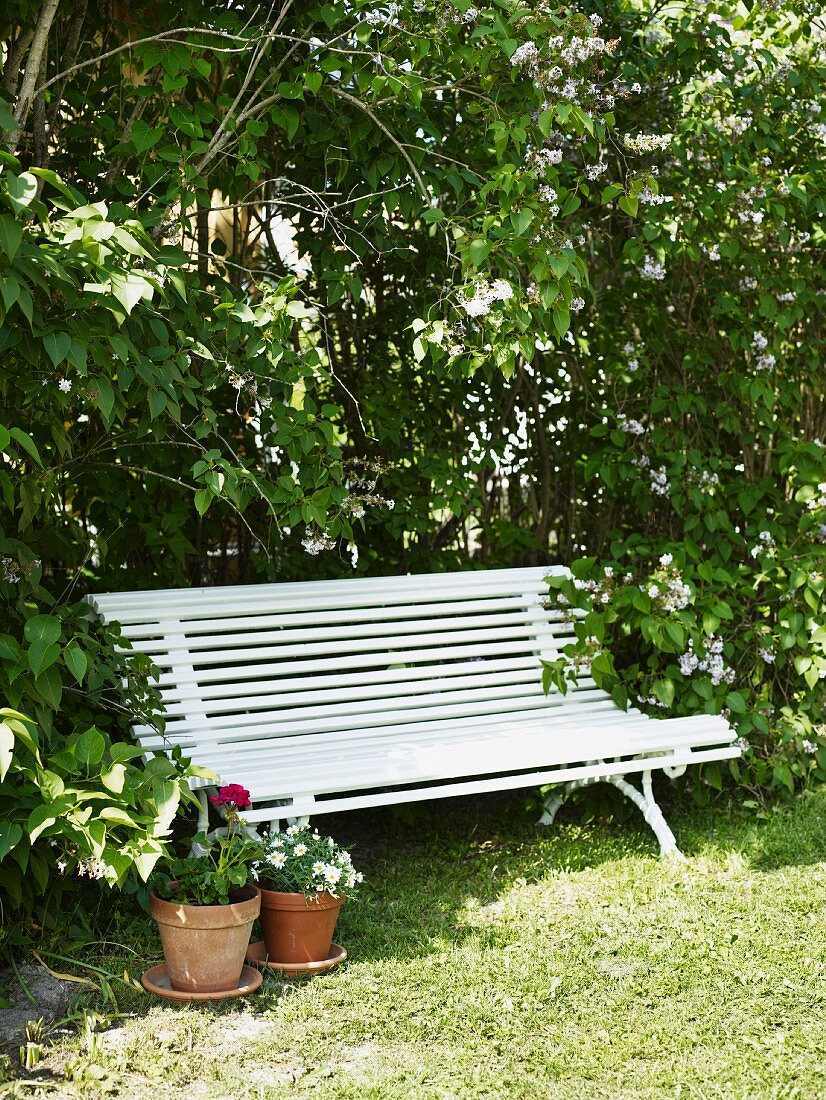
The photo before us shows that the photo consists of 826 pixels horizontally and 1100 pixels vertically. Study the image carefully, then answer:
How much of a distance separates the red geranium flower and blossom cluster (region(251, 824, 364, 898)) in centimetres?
14

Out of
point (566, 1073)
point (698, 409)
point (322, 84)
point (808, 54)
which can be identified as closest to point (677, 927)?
point (566, 1073)

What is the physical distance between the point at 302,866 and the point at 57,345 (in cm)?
143

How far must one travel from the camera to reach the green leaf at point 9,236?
6.93ft

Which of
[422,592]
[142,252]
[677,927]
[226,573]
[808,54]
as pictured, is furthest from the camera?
[226,573]

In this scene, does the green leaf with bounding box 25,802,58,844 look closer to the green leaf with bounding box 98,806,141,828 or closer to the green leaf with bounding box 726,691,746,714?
the green leaf with bounding box 98,806,141,828

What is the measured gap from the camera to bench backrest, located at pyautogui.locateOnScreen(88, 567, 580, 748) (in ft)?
11.6

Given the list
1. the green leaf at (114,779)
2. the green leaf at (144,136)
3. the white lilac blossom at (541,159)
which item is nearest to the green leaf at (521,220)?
the white lilac blossom at (541,159)

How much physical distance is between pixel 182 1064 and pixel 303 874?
1.88 feet

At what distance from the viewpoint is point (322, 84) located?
3.29 meters

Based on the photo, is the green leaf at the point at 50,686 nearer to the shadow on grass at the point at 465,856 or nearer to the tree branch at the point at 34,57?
the shadow on grass at the point at 465,856

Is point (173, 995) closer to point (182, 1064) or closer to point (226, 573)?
point (182, 1064)

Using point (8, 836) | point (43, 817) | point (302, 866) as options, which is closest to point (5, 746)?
point (43, 817)

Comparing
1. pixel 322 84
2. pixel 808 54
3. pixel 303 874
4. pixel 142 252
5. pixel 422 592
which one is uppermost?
pixel 808 54

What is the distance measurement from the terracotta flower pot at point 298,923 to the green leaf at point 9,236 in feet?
5.44
